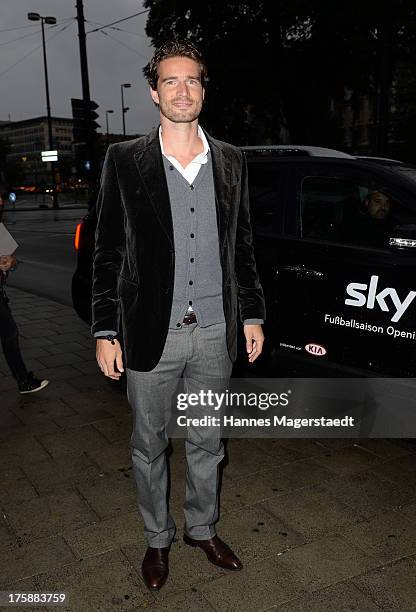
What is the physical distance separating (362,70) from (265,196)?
2000 centimetres

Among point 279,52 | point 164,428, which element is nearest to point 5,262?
point 164,428

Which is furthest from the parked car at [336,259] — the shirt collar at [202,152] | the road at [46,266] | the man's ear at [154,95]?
the road at [46,266]

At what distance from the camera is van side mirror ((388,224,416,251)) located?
2.83 m

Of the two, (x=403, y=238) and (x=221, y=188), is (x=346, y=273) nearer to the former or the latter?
(x=403, y=238)

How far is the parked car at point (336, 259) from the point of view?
308 cm

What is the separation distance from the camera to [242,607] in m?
2.16

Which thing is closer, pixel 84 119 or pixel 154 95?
pixel 154 95

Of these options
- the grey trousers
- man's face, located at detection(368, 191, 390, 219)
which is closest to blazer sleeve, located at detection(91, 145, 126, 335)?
the grey trousers

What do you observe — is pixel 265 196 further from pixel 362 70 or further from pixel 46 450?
pixel 362 70

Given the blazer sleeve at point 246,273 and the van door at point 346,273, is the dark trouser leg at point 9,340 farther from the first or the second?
the blazer sleeve at point 246,273

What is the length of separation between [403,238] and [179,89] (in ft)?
4.91

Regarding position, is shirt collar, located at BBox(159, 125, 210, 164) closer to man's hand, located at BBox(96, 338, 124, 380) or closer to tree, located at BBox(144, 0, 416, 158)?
man's hand, located at BBox(96, 338, 124, 380)

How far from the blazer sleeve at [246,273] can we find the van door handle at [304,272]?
1.03 m

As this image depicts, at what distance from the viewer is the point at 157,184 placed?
2.04 m
